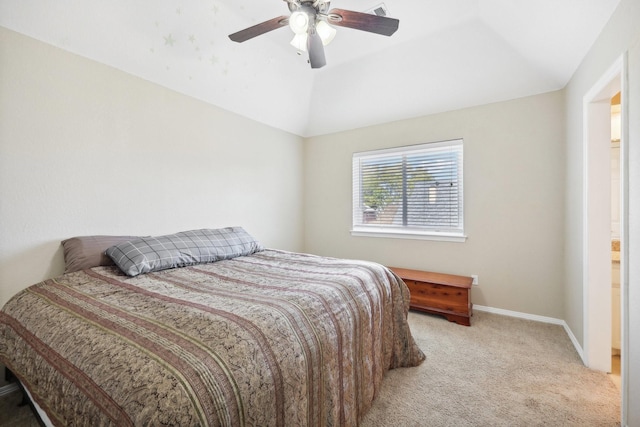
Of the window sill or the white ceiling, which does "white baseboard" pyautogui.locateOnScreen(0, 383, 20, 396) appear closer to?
the white ceiling

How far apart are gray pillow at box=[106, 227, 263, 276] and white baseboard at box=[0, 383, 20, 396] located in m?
0.98

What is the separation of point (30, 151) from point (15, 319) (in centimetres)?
115

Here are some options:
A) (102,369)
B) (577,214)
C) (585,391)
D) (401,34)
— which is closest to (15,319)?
(102,369)

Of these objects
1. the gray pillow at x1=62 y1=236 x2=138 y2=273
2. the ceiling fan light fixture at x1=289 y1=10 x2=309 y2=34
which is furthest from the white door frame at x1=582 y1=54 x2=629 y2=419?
the gray pillow at x1=62 y1=236 x2=138 y2=273

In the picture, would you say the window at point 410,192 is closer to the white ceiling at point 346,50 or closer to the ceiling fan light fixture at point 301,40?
the white ceiling at point 346,50

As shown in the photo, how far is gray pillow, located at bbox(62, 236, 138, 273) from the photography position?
1.78 m

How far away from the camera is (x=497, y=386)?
1767 millimetres

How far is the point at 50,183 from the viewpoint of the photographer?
187 cm

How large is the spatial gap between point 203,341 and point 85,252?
1533 mm

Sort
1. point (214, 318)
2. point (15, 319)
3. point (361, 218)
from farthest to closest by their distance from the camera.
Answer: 1. point (361, 218)
2. point (15, 319)
3. point (214, 318)

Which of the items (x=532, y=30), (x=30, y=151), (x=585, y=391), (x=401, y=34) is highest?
(x=401, y=34)

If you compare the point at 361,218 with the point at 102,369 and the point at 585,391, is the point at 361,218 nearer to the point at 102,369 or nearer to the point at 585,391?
the point at 585,391

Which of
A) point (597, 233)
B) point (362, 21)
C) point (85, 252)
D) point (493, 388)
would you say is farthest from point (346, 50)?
point (493, 388)

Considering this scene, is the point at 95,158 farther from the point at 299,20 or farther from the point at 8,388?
the point at 299,20
